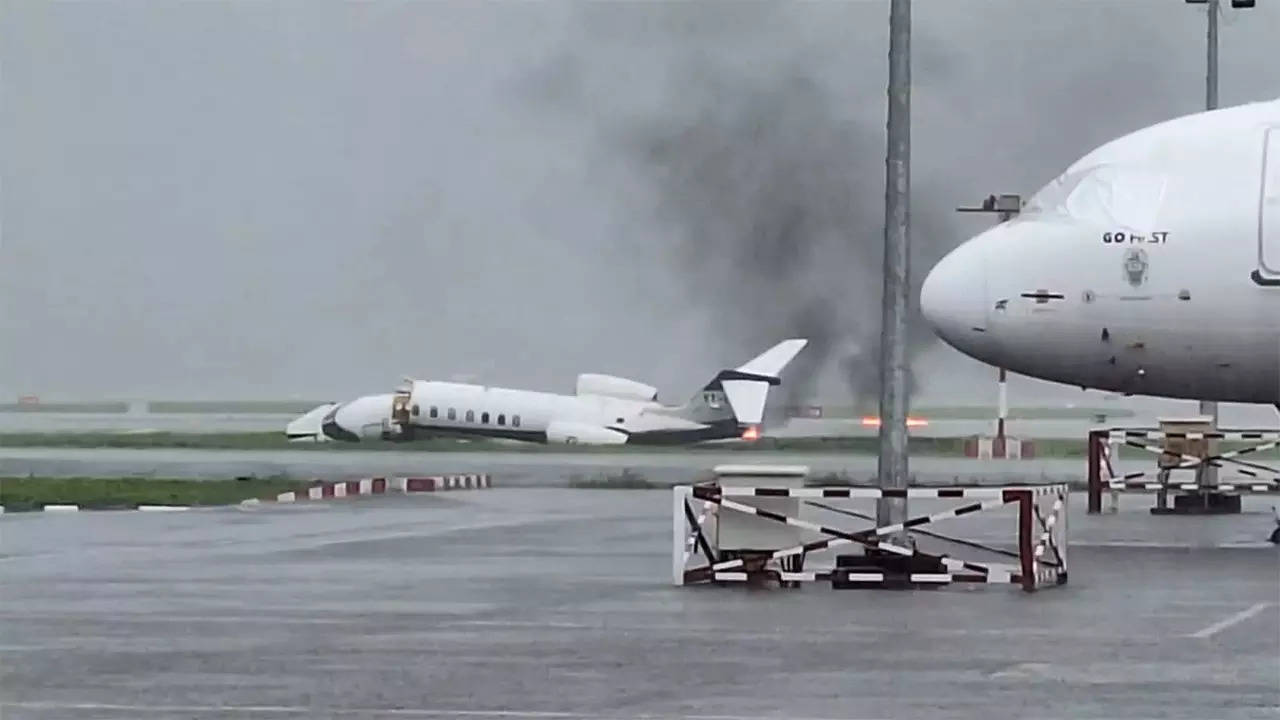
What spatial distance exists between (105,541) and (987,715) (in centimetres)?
1619

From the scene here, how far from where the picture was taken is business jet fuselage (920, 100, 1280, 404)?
2286 cm

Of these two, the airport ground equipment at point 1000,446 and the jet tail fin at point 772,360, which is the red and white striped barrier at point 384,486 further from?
the airport ground equipment at point 1000,446

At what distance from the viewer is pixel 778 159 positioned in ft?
161

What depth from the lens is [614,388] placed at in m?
58.0

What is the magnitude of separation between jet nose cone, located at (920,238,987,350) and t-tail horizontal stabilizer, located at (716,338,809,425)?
86.8 feet

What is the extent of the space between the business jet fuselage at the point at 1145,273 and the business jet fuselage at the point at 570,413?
2984 cm

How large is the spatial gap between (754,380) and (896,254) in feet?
108

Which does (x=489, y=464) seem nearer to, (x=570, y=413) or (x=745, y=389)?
(x=745, y=389)

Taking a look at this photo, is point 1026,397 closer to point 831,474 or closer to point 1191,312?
point 831,474

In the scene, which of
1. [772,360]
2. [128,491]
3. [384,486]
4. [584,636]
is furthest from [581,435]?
[584,636]

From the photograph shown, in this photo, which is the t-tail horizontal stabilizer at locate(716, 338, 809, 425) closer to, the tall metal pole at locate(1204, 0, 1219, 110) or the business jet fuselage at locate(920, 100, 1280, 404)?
the tall metal pole at locate(1204, 0, 1219, 110)

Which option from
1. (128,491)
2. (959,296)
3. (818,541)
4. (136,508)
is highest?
(959,296)

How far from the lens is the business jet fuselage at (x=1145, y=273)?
22.9 m

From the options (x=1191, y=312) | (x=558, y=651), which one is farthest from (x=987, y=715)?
(x=1191, y=312)
